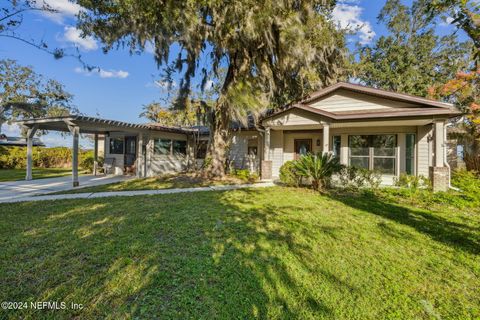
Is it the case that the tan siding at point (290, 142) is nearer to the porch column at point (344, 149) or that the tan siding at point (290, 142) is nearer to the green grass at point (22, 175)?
the porch column at point (344, 149)

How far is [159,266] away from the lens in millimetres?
3002

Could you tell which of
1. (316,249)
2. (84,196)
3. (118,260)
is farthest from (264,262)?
(84,196)

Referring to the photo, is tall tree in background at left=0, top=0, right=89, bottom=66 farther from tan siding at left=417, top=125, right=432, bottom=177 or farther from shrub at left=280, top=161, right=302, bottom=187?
tan siding at left=417, top=125, right=432, bottom=177

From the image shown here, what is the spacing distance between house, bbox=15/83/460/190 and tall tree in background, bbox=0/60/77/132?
14722mm

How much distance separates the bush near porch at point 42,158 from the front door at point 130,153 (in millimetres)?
3143

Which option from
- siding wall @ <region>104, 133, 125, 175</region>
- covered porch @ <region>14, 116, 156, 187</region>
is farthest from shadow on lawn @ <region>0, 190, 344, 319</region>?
siding wall @ <region>104, 133, 125, 175</region>

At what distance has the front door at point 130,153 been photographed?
Answer: 13.1 meters

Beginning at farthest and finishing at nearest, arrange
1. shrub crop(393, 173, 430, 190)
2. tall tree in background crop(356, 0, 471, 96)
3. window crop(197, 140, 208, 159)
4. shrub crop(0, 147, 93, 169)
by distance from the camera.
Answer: shrub crop(0, 147, 93, 169) → tall tree in background crop(356, 0, 471, 96) → window crop(197, 140, 208, 159) → shrub crop(393, 173, 430, 190)

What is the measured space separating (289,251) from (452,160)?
693 inches

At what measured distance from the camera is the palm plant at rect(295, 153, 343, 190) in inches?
330

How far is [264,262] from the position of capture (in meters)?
3.16

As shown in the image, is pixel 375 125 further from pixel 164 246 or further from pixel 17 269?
pixel 17 269

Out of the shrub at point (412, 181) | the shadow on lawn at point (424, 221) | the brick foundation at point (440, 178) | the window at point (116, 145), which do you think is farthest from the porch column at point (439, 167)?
the window at point (116, 145)

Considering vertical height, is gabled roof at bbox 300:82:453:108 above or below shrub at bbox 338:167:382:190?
above
